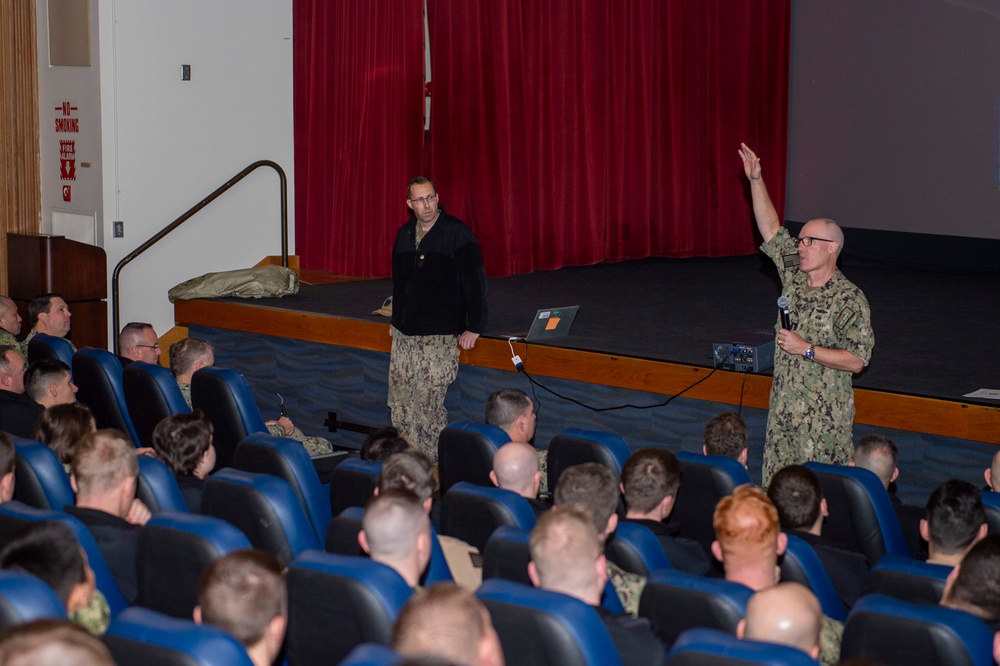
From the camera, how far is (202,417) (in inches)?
140

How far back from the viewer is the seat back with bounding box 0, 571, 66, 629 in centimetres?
184

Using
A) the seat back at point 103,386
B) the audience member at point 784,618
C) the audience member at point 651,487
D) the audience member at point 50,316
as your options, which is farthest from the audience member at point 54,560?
the audience member at point 50,316

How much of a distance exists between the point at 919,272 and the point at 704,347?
4.25m

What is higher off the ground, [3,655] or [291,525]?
[3,655]

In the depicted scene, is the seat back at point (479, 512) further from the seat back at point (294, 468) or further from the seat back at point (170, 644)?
the seat back at point (170, 644)

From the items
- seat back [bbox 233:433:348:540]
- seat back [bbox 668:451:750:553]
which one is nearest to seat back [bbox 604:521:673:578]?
seat back [bbox 668:451:750:553]

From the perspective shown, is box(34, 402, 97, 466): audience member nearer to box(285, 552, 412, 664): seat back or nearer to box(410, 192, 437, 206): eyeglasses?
box(285, 552, 412, 664): seat back

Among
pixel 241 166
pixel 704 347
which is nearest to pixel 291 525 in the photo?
pixel 704 347

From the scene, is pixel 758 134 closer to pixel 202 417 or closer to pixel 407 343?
pixel 407 343

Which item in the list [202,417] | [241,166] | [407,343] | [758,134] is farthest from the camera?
[758,134]

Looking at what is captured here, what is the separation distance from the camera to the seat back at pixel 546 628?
6.23 ft

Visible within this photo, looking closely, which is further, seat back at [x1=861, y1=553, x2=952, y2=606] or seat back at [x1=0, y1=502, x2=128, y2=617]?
seat back at [x1=861, y1=553, x2=952, y2=606]

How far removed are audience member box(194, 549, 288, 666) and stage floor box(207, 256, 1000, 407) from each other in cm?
329

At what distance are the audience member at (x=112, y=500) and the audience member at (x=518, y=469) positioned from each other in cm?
95
